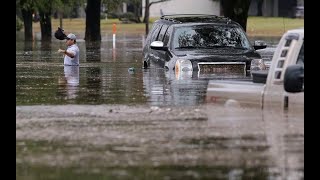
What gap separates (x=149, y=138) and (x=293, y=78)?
211 centimetres

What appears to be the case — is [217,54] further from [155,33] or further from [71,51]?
[71,51]

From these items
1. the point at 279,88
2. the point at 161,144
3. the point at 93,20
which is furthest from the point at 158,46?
the point at 93,20

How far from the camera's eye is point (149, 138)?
11.8m

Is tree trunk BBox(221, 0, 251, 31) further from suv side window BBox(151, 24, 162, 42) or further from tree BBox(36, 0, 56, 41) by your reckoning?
tree BBox(36, 0, 56, 41)

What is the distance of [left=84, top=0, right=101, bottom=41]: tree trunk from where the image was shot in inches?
2083

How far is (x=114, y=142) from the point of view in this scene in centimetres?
1152

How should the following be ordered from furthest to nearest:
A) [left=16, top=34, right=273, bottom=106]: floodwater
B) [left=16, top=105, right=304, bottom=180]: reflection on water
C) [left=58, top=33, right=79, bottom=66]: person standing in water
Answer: [left=58, top=33, right=79, bottom=66]: person standing in water
[left=16, top=34, right=273, bottom=106]: floodwater
[left=16, top=105, right=304, bottom=180]: reflection on water

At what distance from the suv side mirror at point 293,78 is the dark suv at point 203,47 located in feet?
32.4

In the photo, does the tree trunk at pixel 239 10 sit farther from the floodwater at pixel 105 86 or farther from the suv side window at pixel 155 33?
the suv side window at pixel 155 33

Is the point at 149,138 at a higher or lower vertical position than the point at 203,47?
lower

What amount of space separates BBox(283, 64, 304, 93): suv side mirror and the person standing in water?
1304cm

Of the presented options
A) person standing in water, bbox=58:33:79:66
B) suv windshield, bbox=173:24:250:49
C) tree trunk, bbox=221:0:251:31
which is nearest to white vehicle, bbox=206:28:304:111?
suv windshield, bbox=173:24:250:49
